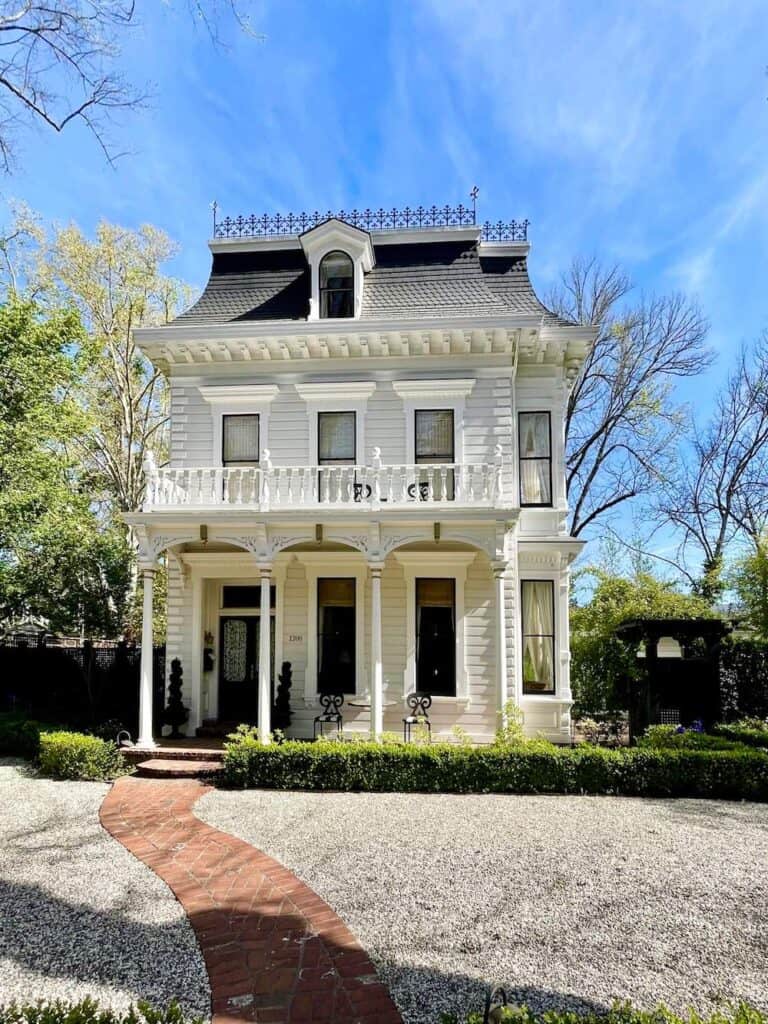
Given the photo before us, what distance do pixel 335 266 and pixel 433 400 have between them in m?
3.49

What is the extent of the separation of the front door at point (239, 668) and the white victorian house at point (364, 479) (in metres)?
0.04

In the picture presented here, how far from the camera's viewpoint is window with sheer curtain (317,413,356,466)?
42.9 feet

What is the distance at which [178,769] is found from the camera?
10398 mm

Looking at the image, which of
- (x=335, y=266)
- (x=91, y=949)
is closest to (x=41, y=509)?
(x=335, y=266)

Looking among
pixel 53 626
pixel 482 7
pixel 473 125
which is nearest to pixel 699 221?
pixel 473 125

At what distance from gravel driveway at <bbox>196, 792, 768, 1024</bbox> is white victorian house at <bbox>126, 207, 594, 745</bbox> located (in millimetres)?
3497

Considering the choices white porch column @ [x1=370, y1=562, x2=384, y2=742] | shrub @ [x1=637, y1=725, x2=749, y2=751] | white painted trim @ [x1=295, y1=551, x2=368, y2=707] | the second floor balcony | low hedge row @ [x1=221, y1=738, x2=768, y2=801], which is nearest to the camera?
low hedge row @ [x1=221, y1=738, x2=768, y2=801]

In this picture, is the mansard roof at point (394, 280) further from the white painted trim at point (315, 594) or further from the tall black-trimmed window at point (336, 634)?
the tall black-trimmed window at point (336, 634)

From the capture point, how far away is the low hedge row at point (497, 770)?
9133 mm

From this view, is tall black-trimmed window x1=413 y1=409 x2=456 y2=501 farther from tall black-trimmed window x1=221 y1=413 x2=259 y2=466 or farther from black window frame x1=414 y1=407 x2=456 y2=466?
tall black-trimmed window x1=221 y1=413 x2=259 y2=466

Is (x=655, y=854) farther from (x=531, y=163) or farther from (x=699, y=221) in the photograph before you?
(x=699, y=221)

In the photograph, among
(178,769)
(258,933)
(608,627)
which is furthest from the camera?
(608,627)

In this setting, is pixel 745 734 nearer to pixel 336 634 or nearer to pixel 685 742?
pixel 685 742

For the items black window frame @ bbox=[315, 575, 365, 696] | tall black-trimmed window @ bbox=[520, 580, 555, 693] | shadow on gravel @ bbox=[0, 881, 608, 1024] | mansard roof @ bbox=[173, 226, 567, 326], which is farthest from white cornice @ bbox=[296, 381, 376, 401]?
shadow on gravel @ bbox=[0, 881, 608, 1024]
